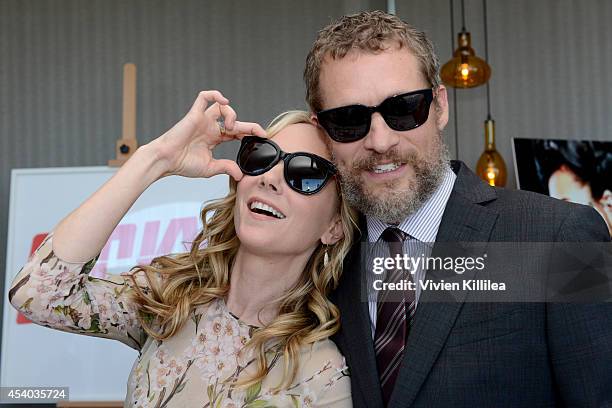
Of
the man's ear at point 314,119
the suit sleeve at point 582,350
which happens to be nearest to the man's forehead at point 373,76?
the man's ear at point 314,119

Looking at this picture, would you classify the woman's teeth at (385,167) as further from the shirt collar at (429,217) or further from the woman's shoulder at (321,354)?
the woman's shoulder at (321,354)

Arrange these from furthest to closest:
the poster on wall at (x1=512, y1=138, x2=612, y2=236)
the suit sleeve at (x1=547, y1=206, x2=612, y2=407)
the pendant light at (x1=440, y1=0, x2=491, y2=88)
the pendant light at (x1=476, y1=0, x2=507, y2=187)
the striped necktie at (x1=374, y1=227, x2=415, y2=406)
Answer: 1. the poster on wall at (x1=512, y1=138, x2=612, y2=236)
2. the pendant light at (x1=476, y1=0, x2=507, y2=187)
3. the pendant light at (x1=440, y1=0, x2=491, y2=88)
4. the striped necktie at (x1=374, y1=227, x2=415, y2=406)
5. the suit sleeve at (x1=547, y1=206, x2=612, y2=407)

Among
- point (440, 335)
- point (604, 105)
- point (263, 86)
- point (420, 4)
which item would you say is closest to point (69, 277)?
point (440, 335)

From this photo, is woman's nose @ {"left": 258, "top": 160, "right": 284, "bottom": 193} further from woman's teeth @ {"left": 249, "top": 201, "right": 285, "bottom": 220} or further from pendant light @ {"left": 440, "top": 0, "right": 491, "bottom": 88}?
pendant light @ {"left": 440, "top": 0, "right": 491, "bottom": 88}

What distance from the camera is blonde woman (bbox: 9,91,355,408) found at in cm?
162

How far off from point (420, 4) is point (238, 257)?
11.9ft

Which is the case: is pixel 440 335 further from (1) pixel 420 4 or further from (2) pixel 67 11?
(2) pixel 67 11

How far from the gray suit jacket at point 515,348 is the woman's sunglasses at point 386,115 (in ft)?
1.03

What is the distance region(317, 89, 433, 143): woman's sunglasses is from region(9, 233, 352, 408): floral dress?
536 millimetres

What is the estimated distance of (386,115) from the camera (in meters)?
1.62

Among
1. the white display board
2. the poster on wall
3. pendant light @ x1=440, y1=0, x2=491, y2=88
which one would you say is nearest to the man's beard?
the white display board

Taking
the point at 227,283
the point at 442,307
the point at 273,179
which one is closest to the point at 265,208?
the point at 273,179

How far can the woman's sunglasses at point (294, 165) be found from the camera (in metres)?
1.72

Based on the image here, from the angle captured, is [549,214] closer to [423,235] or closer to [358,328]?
[423,235]
